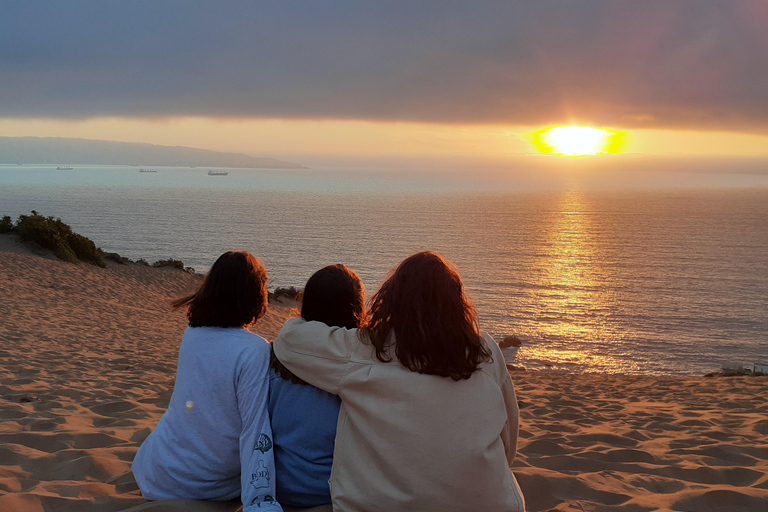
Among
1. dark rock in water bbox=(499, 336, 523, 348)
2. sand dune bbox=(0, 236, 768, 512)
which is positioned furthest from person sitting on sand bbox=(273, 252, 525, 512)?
dark rock in water bbox=(499, 336, 523, 348)

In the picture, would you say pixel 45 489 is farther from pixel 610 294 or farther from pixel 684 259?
pixel 684 259

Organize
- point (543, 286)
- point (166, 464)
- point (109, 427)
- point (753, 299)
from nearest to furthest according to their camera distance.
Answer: point (166, 464) < point (109, 427) < point (753, 299) < point (543, 286)

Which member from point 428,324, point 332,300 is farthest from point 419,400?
point 332,300

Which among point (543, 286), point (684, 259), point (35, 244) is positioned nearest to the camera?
point (35, 244)

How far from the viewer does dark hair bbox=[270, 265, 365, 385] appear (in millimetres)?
3020

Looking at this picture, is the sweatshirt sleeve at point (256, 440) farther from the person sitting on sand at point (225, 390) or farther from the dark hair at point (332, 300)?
the dark hair at point (332, 300)

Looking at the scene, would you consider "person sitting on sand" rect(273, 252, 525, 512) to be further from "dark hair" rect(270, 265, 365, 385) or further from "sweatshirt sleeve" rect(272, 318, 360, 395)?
"dark hair" rect(270, 265, 365, 385)

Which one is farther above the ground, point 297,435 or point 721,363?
point 297,435

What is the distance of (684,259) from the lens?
1992 inches

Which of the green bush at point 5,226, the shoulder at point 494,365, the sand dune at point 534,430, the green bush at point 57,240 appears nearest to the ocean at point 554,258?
the sand dune at point 534,430

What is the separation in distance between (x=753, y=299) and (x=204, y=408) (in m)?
38.0

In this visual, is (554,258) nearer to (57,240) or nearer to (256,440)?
(57,240)

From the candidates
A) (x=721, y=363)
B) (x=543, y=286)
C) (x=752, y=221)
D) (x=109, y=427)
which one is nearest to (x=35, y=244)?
(x=109, y=427)

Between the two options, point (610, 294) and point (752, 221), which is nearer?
point (610, 294)
